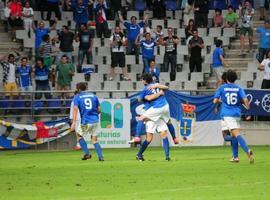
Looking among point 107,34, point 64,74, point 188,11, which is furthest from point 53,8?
point 188,11

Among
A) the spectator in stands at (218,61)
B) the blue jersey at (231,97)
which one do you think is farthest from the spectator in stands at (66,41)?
the blue jersey at (231,97)

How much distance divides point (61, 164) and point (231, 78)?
4.65 meters

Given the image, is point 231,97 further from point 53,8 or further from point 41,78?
point 53,8

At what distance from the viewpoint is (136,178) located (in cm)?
1891

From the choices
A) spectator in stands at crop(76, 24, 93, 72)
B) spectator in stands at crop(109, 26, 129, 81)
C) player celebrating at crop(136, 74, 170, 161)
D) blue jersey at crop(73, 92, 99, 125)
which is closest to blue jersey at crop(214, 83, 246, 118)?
player celebrating at crop(136, 74, 170, 161)

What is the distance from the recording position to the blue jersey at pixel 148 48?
123ft

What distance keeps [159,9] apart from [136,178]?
23399mm

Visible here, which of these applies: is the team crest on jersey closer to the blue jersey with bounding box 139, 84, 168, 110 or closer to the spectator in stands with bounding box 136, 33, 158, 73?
the spectator in stands with bounding box 136, 33, 158, 73

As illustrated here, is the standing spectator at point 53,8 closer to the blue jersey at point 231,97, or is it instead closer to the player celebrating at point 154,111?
the player celebrating at point 154,111

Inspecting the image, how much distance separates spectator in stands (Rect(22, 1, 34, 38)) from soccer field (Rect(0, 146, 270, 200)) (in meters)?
12.6

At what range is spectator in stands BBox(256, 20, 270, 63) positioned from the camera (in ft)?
124

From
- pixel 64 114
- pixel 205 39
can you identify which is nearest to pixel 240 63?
pixel 205 39

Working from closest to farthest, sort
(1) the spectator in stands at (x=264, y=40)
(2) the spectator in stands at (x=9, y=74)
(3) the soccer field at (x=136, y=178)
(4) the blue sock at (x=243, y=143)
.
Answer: (3) the soccer field at (x=136, y=178) < (4) the blue sock at (x=243, y=143) < (2) the spectator in stands at (x=9, y=74) < (1) the spectator in stands at (x=264, y=40)

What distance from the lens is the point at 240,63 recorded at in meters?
39.4
